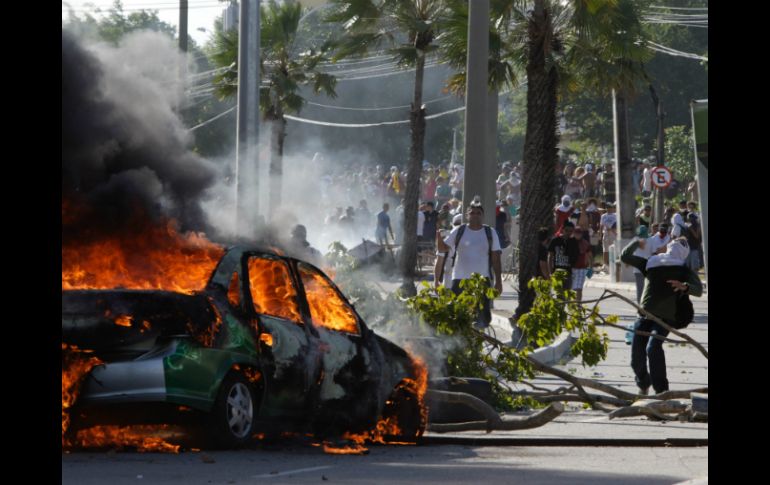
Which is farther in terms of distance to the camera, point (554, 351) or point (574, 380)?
point (554, 351)

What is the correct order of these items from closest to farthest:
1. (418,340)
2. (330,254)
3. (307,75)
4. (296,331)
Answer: (296,331), (418,340), (330,254), (307,75)

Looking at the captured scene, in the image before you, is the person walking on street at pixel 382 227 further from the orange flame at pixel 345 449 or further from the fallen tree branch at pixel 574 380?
the orange flame at pixel 345 449

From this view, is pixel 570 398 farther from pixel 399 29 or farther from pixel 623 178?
pixel 623 178

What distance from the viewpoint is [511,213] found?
132 feet

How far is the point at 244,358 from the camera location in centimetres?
951

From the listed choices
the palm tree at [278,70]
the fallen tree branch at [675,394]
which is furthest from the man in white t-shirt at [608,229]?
the fallen tree branch at [675,394]

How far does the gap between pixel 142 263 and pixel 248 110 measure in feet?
25.6

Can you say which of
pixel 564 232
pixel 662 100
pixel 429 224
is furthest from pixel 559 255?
pixel 662 100

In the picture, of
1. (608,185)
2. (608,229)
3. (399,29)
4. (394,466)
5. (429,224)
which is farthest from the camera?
(608,185)

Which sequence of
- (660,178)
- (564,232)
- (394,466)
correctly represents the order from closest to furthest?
(394,466)
(564,232)
(660,178)

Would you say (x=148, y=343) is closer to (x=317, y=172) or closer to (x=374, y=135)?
(x=317, y=172)

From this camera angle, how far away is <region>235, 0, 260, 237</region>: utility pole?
17312 millimetres
